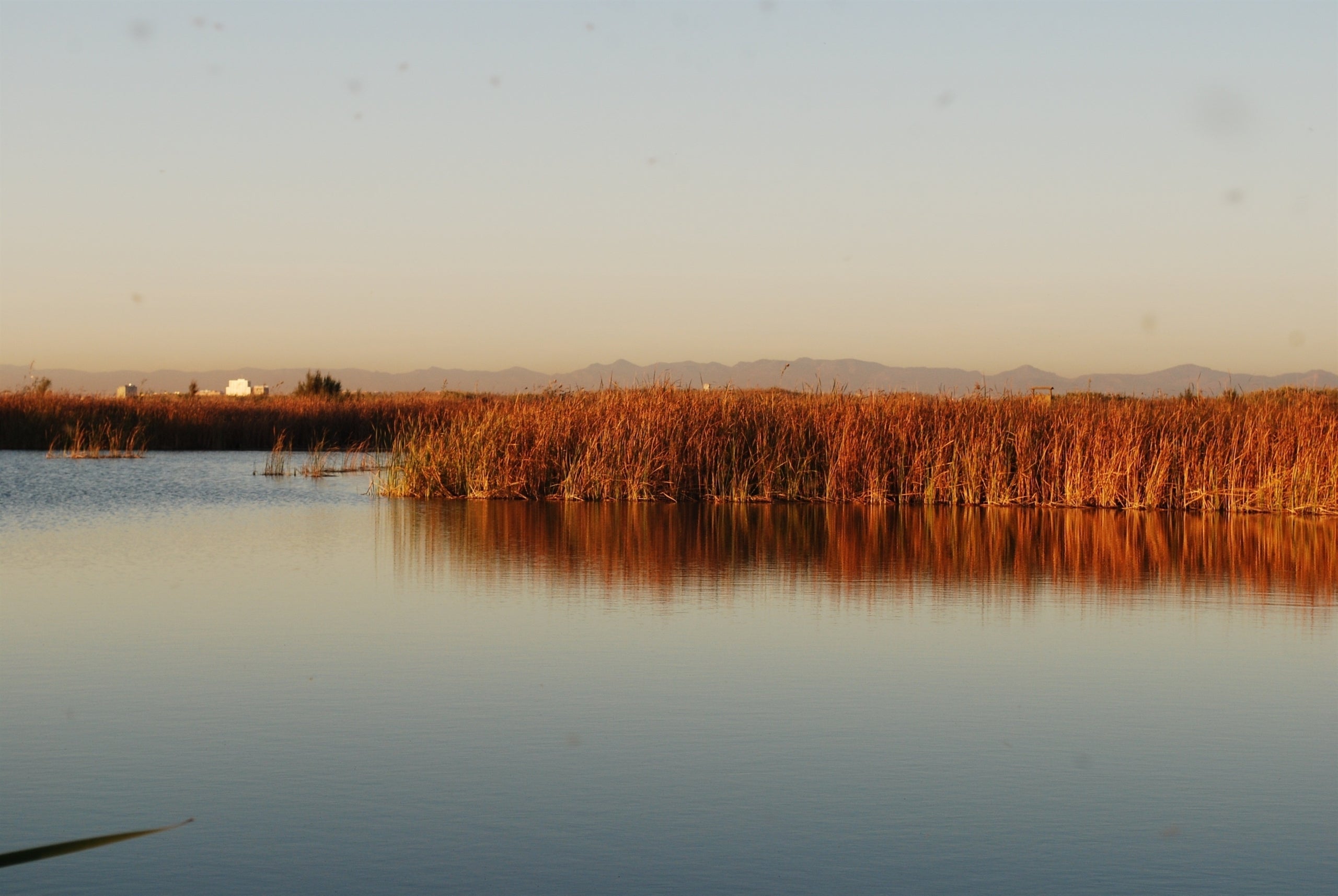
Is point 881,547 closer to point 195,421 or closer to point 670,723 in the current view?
point 670,723

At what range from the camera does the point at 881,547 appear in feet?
41.1

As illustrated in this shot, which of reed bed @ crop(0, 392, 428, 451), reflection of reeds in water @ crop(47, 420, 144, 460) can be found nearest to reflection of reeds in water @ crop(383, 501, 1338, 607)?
reflection of reeds in water @ crop(47, 420, 144, 460)

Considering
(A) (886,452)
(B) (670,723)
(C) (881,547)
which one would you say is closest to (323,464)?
(A) (886,452)

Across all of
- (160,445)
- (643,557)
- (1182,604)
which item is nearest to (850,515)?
(643,557)

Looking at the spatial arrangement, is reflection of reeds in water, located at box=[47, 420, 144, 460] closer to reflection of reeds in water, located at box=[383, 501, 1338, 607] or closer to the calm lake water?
reflection of reeds in water, located at box=[383, 501, 1338, 607]

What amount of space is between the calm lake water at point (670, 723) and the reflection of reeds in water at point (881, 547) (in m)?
0.10

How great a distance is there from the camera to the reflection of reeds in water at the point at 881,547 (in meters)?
10.3

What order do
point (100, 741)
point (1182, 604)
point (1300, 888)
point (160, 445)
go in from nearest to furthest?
1. point (1300, 888)
2. point (100, 741)
3. point (1182, 604)
4. point (160, 445)

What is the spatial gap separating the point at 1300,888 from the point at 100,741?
13.5 ft

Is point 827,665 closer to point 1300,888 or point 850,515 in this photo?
point 1300,888

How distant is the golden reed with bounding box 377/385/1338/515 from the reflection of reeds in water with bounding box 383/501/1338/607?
58 centimetres

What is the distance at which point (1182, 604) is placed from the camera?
9.19 metres

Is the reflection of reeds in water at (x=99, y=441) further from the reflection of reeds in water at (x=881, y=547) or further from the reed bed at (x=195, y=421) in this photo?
the reflection of reeds in water at (x=881, y=547)

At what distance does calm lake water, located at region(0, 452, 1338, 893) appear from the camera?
13.1ft
